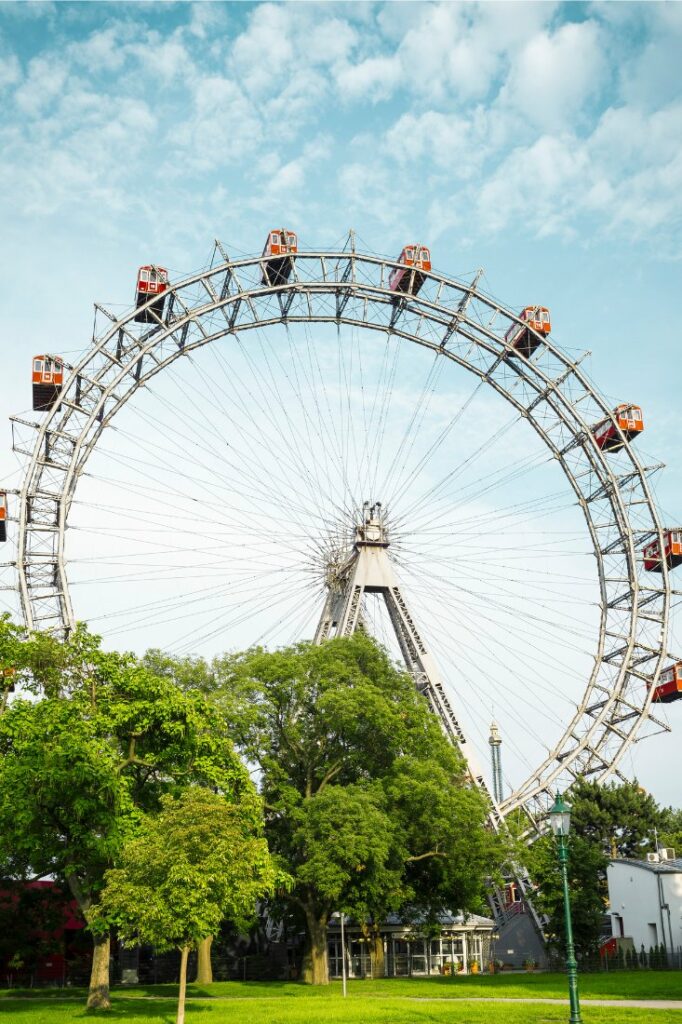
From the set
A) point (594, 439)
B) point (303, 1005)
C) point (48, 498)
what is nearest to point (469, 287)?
point (594, 439)

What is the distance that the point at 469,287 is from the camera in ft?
174

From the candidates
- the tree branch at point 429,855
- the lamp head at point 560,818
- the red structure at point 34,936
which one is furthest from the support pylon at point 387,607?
the lamp head at point 560,818

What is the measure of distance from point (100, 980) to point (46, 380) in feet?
87.9

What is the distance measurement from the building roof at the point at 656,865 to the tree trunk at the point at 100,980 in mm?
25211

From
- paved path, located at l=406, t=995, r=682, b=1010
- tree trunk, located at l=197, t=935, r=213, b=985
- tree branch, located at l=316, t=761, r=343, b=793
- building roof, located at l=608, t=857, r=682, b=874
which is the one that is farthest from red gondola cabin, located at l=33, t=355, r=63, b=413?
building roof, located at l=608, t=857, r=682, b=874

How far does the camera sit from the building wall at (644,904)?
145 ft

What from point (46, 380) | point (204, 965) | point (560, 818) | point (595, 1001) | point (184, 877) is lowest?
point (204, 965)

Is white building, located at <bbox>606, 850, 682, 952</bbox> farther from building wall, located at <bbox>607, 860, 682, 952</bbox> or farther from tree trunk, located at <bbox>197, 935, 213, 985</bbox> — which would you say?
tree trunk, located at <bbox>197, 935, 213, 985</bbox>

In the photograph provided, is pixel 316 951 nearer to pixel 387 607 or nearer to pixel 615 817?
pixel 387 607

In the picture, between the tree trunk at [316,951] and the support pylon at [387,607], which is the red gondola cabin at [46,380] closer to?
the support pylon at [387,607]

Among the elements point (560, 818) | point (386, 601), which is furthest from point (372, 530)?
point (560, 818)

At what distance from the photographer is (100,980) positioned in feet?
96.5

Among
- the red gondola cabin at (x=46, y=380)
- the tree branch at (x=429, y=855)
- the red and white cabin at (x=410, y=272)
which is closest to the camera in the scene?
the tree branch at (x=429, y=855)

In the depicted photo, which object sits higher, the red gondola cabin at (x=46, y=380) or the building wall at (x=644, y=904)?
the red gondola cabin at (x=46, y=380)
